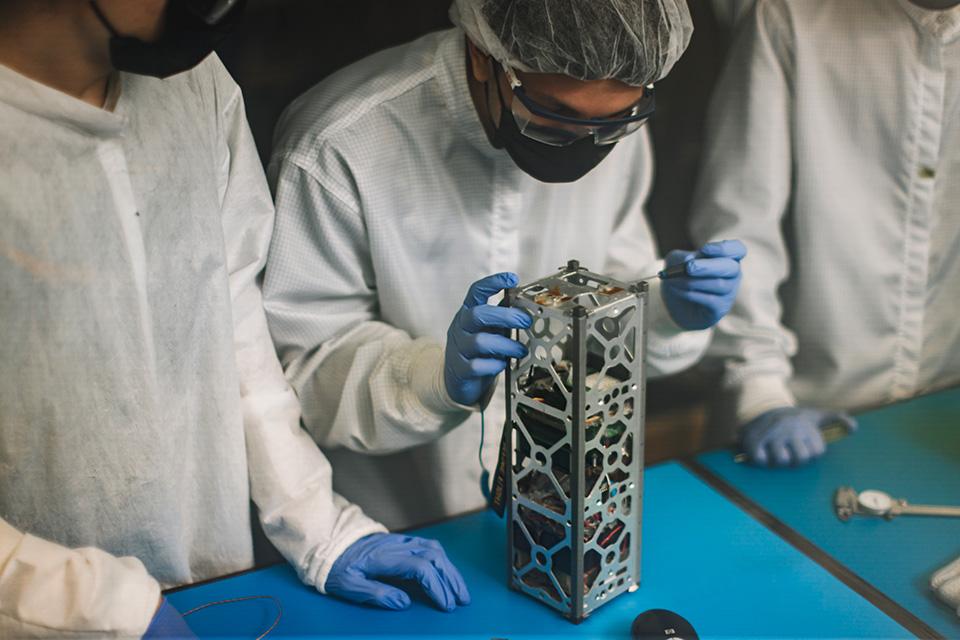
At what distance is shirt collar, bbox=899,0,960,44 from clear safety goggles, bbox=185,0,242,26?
3.26 feet

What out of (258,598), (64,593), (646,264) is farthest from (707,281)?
(64,593)

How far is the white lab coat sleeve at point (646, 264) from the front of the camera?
4.49ft

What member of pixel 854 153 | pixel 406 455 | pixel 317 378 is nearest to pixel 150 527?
pixel 317 378

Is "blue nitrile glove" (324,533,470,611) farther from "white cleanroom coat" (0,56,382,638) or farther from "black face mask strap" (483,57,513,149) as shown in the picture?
"black face mask strap" (483,57,513,149)

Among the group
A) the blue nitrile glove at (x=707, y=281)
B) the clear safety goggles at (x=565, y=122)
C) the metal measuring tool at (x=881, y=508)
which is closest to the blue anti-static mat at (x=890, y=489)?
the metal measuring tool at (x=881, y=508)

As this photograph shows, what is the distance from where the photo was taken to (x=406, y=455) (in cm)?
133

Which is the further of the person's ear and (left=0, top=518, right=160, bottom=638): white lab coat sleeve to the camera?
the person's ear

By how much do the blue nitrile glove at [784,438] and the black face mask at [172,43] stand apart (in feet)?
3.24

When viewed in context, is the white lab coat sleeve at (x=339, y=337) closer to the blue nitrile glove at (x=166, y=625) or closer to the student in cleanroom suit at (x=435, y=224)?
the student in cleanroom suit at (x=435, y=224)

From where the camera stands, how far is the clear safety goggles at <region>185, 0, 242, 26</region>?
83 cm

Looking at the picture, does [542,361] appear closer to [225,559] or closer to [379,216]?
[379,216]

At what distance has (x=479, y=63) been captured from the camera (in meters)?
1.15

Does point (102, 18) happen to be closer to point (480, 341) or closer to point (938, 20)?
point (480, 341)

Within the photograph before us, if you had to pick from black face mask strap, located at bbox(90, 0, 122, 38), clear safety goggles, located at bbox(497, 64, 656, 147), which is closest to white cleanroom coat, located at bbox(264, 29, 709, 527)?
clear safety goggles, located at bbox(497, 64, 656, 147)
